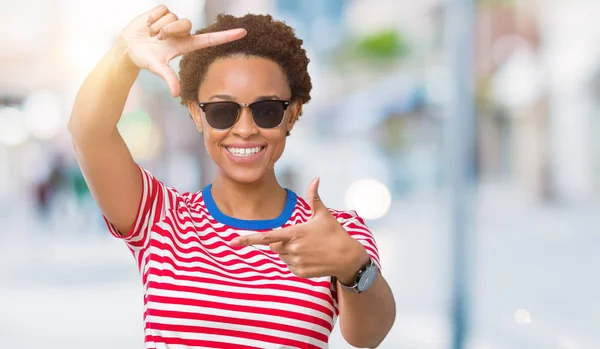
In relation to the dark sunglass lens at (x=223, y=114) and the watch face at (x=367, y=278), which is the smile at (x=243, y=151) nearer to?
the dark sunglass lens at (x=223, y=114)

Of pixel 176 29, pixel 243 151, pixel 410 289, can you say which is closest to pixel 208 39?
pixel 176 29

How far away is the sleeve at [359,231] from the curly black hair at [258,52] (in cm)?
26

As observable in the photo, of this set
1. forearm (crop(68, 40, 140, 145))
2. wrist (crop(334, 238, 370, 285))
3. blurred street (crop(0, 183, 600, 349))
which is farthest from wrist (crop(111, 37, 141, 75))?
blurred street (crop(0, 183, 600, 349))

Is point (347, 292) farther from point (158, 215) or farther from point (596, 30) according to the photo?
point (596, 30)

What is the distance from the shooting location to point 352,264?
4.81 feet

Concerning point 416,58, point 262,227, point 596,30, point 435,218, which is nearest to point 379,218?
point 435,218

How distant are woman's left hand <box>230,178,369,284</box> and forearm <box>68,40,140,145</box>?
1.16 ft

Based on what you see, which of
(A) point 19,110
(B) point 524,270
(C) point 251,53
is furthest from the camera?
(A) point 19,110

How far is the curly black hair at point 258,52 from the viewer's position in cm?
170

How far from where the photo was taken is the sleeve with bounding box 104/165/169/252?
5.49ft

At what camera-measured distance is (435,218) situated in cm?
1795

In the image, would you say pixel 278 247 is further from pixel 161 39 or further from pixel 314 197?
pixel 161 39

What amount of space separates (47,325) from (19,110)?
16.3 meters

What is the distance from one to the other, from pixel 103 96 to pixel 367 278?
0.56m
